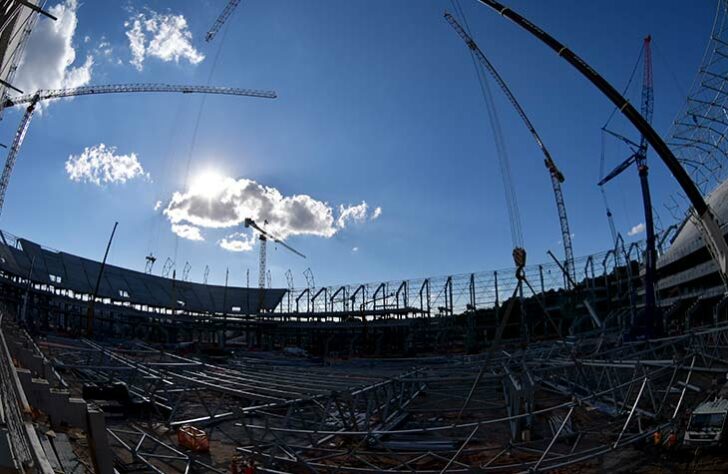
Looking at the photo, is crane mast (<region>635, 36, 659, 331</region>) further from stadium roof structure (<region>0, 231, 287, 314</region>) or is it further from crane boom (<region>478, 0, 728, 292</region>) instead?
stadium roof structure (<region>0, 231, 287, 314</region>)

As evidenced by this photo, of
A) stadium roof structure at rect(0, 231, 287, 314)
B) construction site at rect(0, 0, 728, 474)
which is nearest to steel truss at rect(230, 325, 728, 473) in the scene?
construction site at rect(0, 0, 728, 474)

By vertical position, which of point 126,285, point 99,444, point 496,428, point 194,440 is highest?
point 126,285

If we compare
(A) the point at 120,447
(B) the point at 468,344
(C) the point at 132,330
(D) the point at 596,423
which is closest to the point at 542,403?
(D) the point at 596,423

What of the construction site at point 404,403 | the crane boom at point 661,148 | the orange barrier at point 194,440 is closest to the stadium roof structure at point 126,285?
the construction site at point 404,403

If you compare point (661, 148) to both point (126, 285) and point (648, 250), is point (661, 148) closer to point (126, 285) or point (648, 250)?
point (648, 250)

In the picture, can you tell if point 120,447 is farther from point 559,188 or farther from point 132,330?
point 559,188

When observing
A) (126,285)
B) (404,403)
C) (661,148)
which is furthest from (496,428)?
(126,285)

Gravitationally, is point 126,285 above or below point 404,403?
above

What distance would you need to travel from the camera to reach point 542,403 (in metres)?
21.7

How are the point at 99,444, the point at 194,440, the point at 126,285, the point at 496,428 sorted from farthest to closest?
the point at 126,285, the point at 496,428, the point at 194,440, the point at 99,444

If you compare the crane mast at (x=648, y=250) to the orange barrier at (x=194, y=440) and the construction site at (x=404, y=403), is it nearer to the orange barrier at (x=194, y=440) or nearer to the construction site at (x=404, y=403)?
the construction site at (x=404, y=403)

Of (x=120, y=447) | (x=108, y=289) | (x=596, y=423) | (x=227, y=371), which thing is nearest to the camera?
(x=120, y=447)

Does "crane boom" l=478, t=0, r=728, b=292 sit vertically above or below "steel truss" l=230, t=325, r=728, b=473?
above

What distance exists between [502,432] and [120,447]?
1240 centimetres
